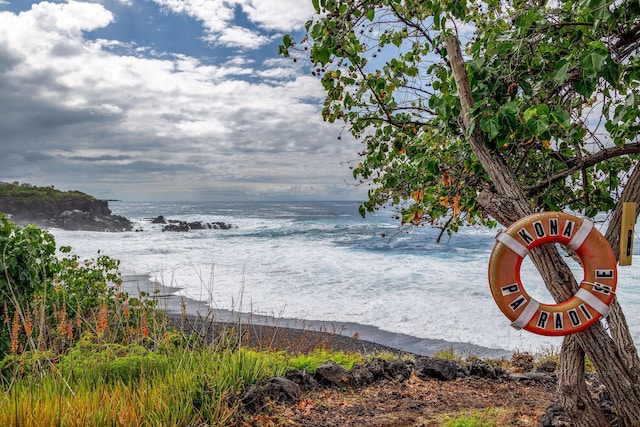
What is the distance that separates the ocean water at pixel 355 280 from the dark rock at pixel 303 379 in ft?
3.07

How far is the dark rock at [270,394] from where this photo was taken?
3252mm

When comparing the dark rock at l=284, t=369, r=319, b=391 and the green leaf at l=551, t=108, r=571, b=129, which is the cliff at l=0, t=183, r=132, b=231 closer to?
the dark rock at l=284, t=369, r=319, b=391

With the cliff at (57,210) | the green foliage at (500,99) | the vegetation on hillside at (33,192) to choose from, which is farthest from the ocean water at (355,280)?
the vegetation on hillside at (33,192)

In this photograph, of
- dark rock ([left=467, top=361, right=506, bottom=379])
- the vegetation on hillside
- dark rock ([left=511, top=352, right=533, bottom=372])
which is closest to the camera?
dark rock ([left=467, top=361, right=506, bottom=379])

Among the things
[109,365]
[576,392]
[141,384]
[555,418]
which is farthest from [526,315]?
[109,365]

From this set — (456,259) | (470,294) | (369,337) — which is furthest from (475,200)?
(456,259)

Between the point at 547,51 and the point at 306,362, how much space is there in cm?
302

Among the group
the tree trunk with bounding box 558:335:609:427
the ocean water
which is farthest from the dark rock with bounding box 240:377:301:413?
the tree trunk with bounding box 558:335:609:427

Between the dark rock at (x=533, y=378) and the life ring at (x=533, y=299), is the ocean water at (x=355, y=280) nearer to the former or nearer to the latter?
the life ring at (x=533, y=299)

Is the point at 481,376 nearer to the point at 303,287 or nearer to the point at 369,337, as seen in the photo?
the point at 369,337

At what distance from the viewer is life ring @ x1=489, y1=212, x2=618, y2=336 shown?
256 centimetres

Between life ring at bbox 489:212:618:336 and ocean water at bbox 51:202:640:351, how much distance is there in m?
0.80

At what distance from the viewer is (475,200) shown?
344cm

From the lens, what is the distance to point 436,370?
453 centimetres
